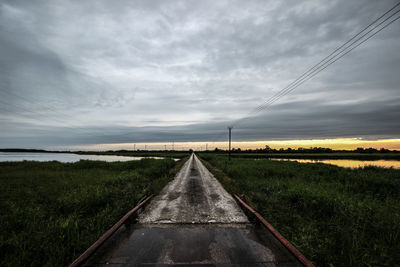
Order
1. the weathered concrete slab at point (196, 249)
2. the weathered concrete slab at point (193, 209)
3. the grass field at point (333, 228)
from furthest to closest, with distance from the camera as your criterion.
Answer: the weathered concrete slab at point (193, 209) → the grass field at point (333, 228) → the weathered concrete slab at point (196, 249)

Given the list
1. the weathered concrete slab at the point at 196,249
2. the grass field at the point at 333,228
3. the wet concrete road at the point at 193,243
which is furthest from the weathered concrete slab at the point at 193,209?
the grass field at the point at 333,228

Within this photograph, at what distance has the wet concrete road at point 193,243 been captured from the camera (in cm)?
307

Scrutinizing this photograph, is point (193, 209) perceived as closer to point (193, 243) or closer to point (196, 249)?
point (193, 243)

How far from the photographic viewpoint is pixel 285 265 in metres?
2.96

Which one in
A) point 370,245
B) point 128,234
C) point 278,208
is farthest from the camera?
point 278,208

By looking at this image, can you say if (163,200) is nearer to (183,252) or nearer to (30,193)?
(183,252)

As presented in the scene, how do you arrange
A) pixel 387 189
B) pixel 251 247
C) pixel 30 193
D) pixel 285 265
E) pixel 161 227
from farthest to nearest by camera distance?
pixel 387 189 < pixel 30 193 < pixel 161 227 < pixel 251 247 < pixel 285 265

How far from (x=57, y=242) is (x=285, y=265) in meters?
5.24

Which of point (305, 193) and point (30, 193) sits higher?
point (305, 193)

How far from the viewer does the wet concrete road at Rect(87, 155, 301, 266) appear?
3072 mm

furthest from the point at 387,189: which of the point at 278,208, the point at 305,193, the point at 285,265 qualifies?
the point at 285,265

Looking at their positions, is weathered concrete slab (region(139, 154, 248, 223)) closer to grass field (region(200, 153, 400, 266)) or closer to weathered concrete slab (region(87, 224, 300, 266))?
weathered concrete slab (region(87, 224, 300, 266))

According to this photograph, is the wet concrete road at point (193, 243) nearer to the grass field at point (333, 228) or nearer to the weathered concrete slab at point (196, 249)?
the weathered concrete slab at point (196, 249)

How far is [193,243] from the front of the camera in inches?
143
